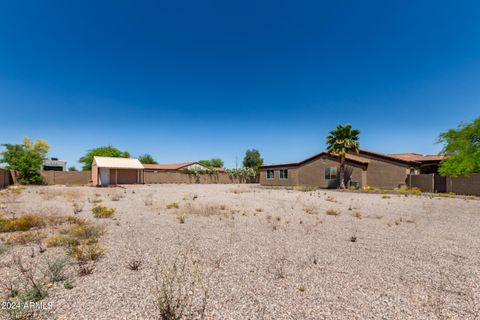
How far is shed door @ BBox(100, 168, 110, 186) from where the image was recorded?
3317 cm

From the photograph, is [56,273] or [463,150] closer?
[56,273]

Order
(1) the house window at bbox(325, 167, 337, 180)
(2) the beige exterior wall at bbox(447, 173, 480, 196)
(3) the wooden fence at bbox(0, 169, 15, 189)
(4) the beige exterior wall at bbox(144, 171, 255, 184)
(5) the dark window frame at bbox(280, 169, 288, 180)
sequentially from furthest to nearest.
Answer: (4) the beige exterior wall at bbox(144, 171, 255, 184), (5) the dark window frame at bbox(280, 169, 288, 180), (1) the house window at bbox(325, 167, 337, 180), (3) the wooden fence at bbox(0, 169, 15, 189), (2) the beige exterior wall at bbox(447, 173, 480, 196)

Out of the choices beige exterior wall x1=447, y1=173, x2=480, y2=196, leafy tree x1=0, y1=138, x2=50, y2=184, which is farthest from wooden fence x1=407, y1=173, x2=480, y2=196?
leafy tree x1=0, y1=138, x2=50, y2=184

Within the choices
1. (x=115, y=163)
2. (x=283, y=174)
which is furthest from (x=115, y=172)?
(x=283, y=174)

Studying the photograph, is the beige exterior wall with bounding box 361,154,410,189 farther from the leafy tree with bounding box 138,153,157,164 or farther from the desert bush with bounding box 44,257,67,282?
the leafy tree with bounding box 138,153,157,164

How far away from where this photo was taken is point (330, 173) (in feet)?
95.1

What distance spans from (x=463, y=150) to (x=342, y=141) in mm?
9988

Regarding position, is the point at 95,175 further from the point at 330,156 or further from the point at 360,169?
the point at 360,169

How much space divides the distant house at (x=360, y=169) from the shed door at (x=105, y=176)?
82.6ft

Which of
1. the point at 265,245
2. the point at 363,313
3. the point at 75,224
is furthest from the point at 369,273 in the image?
the point at 75,224

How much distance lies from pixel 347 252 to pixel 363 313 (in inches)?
102

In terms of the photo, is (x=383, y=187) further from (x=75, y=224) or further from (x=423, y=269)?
(x=75, y=224)

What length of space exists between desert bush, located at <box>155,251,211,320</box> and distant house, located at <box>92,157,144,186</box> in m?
33.0

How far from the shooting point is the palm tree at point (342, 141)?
2562 centimetres
